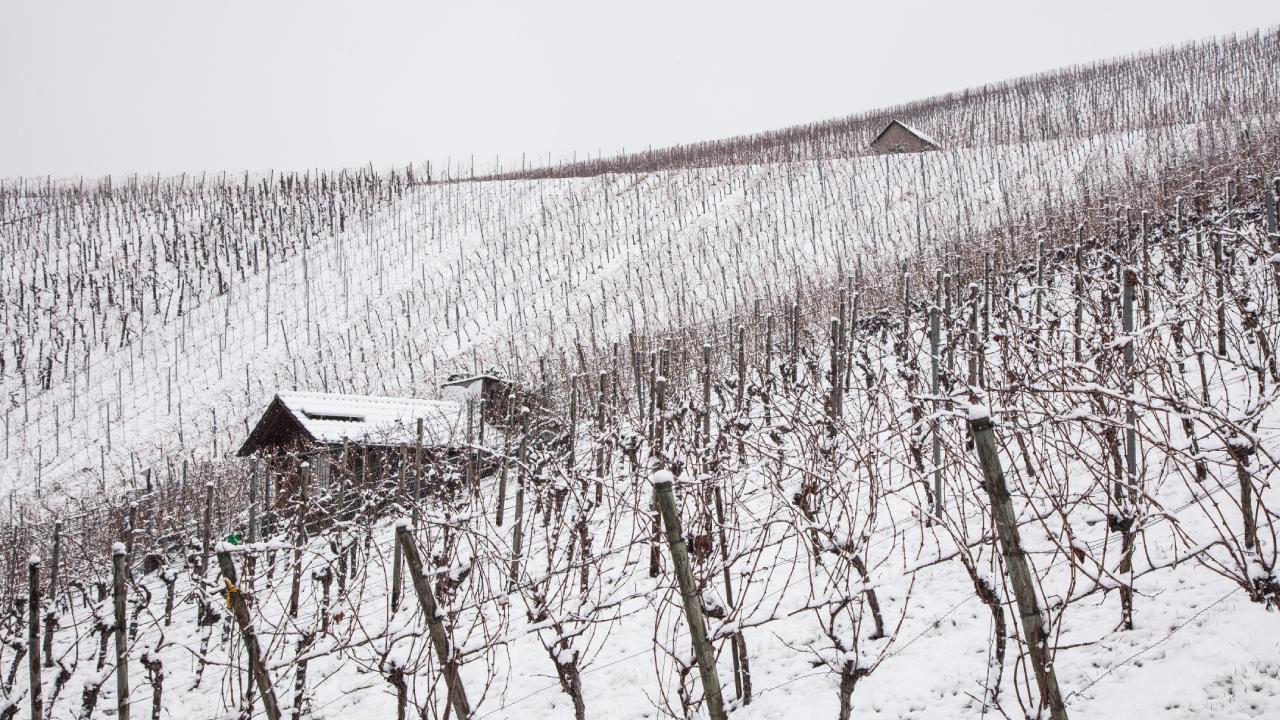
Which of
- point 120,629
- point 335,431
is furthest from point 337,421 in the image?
point 120,629

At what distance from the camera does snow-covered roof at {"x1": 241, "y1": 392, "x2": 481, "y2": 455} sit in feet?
50.7

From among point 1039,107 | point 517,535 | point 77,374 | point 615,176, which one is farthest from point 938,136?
point 77,374

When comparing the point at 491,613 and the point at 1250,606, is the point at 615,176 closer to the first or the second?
the point at 491,613

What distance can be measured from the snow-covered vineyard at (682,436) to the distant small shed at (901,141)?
2633mm

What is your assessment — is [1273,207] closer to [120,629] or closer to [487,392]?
[120,629]

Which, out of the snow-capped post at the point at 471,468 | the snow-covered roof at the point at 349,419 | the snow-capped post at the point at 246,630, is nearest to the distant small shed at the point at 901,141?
the snow-covered roof at the point at 349,419

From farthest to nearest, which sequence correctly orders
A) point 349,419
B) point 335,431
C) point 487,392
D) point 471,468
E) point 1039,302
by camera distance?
point 487,392 → point 349,419 → point 335,431 → point 471,468 → point 1039,302

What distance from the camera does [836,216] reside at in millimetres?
32812

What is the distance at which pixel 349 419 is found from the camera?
16703 millimetres

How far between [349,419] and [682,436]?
13.0m

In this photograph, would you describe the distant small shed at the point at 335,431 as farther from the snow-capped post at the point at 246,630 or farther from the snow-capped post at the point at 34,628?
the snow-capped post at the point at 246,630

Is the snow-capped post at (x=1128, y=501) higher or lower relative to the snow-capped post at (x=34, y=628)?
higher

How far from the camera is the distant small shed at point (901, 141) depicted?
39.9 meters

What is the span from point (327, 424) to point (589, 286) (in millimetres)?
18603
